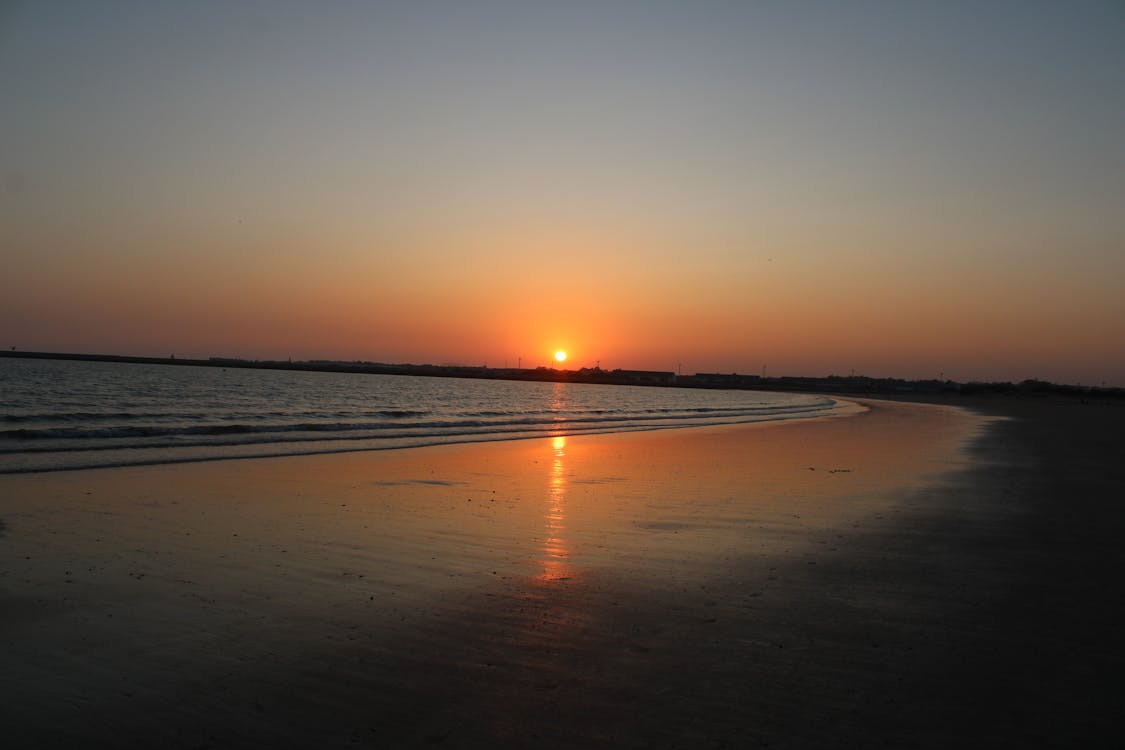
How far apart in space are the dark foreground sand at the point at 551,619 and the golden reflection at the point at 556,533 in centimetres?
6

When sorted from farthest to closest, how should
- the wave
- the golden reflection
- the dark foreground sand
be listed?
the wave < the golden reflection < the dark foreground sand

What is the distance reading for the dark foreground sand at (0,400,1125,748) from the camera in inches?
198

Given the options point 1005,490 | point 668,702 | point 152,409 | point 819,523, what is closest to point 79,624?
point 668,702

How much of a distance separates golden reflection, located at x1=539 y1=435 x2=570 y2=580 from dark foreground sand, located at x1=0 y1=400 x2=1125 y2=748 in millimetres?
60

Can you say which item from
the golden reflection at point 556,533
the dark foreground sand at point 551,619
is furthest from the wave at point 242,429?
the golden reflection at point 556,533

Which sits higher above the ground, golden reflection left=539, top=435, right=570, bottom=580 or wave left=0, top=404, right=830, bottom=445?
golden reflection left=539, top=435, right=570, bottom=580

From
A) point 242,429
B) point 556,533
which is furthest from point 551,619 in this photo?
point 242,429

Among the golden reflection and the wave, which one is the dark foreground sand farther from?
the wave

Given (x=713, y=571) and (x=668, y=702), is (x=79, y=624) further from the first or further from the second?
(x=713, y=571)

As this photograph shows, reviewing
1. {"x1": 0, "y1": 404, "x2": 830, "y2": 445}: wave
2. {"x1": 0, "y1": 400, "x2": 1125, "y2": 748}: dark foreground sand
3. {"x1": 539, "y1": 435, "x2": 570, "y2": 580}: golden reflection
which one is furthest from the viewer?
{"x1": 0, "y1": 404, "x2": 830, "y2": 445}: wave

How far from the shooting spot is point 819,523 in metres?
12.5

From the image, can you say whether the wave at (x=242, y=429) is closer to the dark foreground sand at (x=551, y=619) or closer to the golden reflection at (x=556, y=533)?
the dark foreground sand at (x=551, y=619)

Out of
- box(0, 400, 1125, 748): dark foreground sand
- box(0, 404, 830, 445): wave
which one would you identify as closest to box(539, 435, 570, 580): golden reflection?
box(0, 400, 1125, 748): dark foreground sand

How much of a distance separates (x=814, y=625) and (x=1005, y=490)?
11.8m
